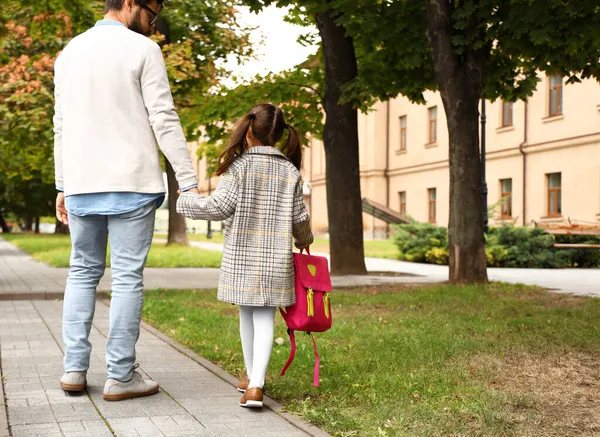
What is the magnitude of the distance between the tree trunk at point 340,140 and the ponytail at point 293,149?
10934 mm

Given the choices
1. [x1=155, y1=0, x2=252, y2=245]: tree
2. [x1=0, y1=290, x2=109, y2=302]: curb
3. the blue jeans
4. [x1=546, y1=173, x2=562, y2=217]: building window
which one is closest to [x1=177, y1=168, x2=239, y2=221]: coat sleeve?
the blue jeans

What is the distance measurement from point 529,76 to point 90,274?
12.2 meters

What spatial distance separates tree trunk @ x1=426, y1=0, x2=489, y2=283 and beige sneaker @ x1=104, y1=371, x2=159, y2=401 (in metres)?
9.06

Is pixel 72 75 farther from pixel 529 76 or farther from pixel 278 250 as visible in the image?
pixel 529 76

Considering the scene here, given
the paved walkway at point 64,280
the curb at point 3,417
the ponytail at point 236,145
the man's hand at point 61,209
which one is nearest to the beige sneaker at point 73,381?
the curb at point 3,417

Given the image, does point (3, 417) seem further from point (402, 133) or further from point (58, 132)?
point (402, 133)

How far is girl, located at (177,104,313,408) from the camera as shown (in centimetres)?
471

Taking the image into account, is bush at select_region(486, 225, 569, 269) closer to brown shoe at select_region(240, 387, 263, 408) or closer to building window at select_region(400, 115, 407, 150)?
brown shoe at select_region(240, 387, 263, 408)

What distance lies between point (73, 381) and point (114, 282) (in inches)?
25.3

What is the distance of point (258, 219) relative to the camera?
4.75 m

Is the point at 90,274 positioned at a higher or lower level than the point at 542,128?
lower

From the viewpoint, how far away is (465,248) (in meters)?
13.5

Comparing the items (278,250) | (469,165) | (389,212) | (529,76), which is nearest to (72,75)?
(278,250)

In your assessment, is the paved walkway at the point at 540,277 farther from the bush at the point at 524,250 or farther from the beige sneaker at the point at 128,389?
the beige sneaker at the point at 128,389
